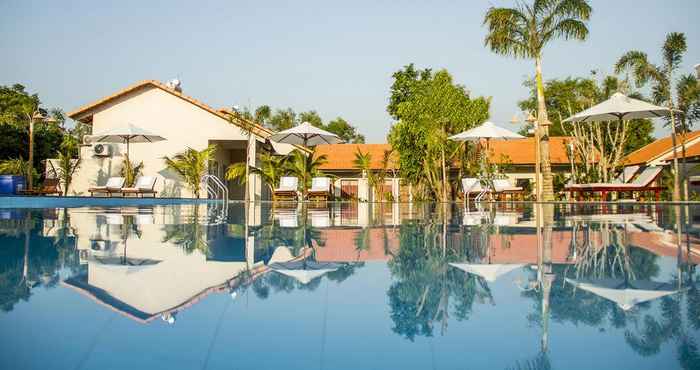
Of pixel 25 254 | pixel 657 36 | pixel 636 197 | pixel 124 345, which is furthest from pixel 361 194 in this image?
pixel 124 345

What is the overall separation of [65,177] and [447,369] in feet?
70.1

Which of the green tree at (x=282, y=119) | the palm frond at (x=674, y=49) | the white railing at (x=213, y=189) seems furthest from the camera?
the green tree at (x=282, y=119)

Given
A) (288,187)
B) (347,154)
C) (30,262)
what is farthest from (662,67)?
(30,262)

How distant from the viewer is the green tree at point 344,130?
54278 millimetres

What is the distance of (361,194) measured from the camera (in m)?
25.4

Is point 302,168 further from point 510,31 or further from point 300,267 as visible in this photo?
point 300,267

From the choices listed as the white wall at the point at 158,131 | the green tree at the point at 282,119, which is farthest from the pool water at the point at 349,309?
the green tree at the point at 282,119

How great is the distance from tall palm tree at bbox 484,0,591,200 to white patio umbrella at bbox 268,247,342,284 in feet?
51.3

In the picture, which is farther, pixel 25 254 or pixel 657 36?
pixel 657 36

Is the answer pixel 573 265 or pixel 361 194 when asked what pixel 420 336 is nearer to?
pixel 573 265

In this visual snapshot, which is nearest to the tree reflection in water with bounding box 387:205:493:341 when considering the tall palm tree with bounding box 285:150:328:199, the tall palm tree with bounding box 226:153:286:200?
the tall palm tree with bounding box 285:150:328:199

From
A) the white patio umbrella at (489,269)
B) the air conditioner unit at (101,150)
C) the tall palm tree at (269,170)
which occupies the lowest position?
the white patio umbrella at (489,269)

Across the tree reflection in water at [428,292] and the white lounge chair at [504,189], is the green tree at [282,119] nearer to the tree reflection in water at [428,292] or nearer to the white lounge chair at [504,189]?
the white lounge chair at [504,189]

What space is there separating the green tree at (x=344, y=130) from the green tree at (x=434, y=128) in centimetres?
3098
